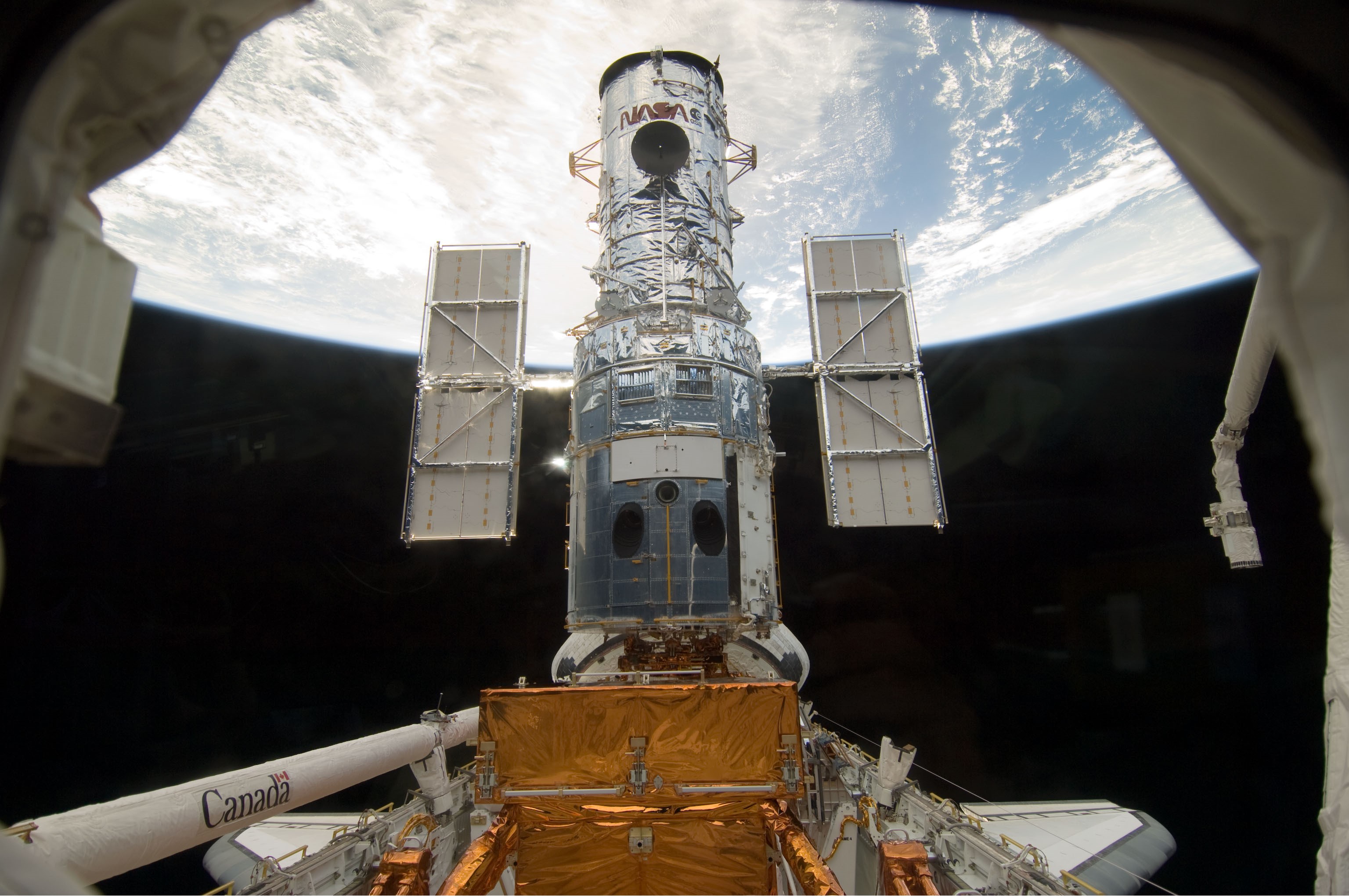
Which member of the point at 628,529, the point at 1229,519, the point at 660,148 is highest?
the point at 660,148

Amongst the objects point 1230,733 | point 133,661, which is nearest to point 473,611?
point 133,661

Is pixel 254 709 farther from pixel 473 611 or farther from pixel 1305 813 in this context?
pixel 1305 813

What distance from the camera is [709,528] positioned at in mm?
6688

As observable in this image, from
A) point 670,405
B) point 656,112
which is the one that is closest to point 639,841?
point 670,405

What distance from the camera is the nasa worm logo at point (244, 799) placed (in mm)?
3762

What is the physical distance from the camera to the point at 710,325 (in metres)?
7.29

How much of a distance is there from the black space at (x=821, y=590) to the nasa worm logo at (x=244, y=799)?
426 inches

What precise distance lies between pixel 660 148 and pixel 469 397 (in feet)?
14.6

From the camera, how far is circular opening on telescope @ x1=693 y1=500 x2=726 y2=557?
6.57 m

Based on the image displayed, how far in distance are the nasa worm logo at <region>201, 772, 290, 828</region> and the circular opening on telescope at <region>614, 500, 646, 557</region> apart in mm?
3352

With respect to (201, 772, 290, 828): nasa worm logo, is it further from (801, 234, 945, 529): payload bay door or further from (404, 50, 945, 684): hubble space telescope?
(801, 234, 945, 529): payload bay door

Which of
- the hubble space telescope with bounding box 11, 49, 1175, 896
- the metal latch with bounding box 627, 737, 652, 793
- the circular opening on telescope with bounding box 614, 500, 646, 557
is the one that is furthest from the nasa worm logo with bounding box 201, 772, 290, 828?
the circular opening on telescope with bounding box 614, 500, 646, 557

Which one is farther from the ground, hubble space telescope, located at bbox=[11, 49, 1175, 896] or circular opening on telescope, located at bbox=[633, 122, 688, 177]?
circular opening on telescope, located at bbox=[633, 122, 688, 177]

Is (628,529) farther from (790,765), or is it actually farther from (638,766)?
(790,765)
